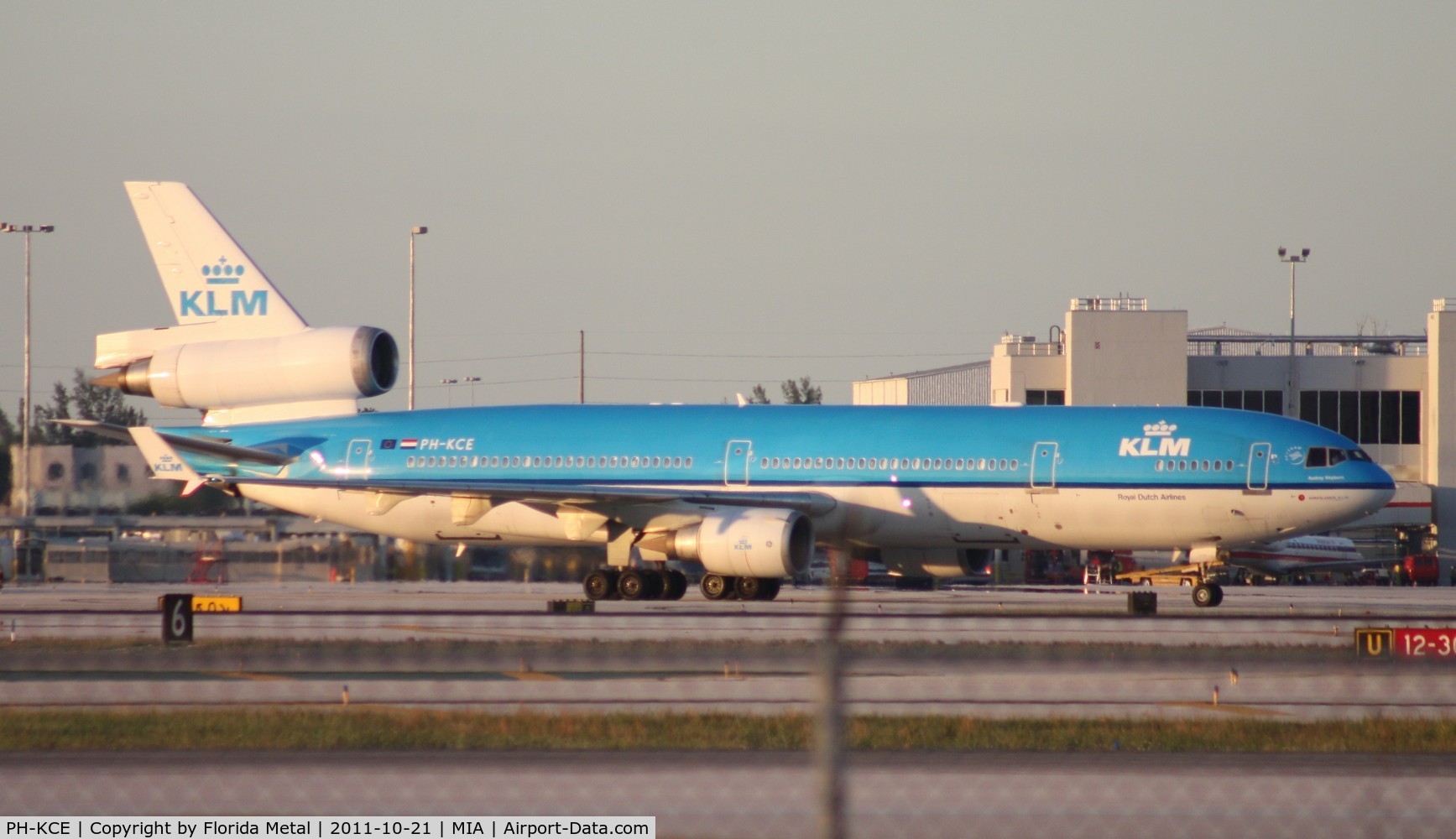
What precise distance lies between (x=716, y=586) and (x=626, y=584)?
1.94 m

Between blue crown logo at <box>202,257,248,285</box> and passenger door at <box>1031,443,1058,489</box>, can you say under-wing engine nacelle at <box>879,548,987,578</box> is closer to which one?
passenger door at <box>1031,443,1058,489</box>

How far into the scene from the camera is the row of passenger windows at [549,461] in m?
32.8

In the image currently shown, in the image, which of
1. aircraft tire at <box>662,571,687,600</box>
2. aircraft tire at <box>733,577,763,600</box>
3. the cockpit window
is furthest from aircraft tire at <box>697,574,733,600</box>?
the cockpit window

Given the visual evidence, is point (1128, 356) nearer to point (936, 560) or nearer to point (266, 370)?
point (936, 560)

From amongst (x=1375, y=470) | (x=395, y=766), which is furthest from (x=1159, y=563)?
(x=395, y=766)

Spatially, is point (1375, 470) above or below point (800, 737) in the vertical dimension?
above

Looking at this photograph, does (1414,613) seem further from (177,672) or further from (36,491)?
(36,491)

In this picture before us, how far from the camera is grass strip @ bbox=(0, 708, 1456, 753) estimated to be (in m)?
13.3

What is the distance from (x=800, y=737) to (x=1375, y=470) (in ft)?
71.0

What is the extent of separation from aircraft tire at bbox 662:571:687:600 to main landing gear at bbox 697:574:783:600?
0.57 meters

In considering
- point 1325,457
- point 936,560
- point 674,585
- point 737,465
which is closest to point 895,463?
point 936,560

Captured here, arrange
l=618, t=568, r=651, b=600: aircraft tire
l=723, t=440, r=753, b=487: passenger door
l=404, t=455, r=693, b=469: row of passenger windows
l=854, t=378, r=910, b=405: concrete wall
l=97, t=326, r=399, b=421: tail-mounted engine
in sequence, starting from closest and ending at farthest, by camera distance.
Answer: l=723, t=440, r=753, b=487: passenger door < l=618, t=568, r=651, b=600: aircraft tire < l=404, t=455, r=693, b=469: row of passenger windows < l=97, t=326, r=399, b=421: tail-mounted engine < l=854, t=378, r=910, b=405: concrete wall

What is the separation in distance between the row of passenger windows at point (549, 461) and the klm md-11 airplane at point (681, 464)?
4 cm

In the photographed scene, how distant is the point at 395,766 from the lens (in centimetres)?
1209
